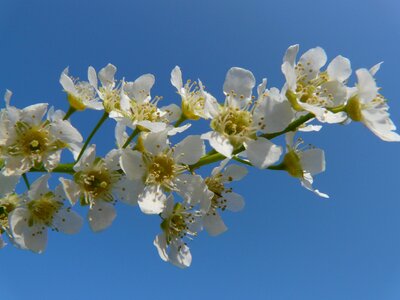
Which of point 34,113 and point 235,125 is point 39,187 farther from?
point 235,125

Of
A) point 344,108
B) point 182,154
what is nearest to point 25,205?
point 182,154

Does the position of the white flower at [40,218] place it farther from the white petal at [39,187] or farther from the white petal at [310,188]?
the white petal at [310,188]

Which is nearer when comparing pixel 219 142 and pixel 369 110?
pixel 219 142

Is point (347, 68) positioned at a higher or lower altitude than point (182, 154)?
higher

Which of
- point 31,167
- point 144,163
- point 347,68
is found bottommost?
point 31,167

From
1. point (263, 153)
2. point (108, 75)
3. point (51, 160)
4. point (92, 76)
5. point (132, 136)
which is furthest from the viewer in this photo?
point (108, 75)

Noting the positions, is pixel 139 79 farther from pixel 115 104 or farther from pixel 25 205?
pixel 25 205

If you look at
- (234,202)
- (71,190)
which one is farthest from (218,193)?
(71,190)
